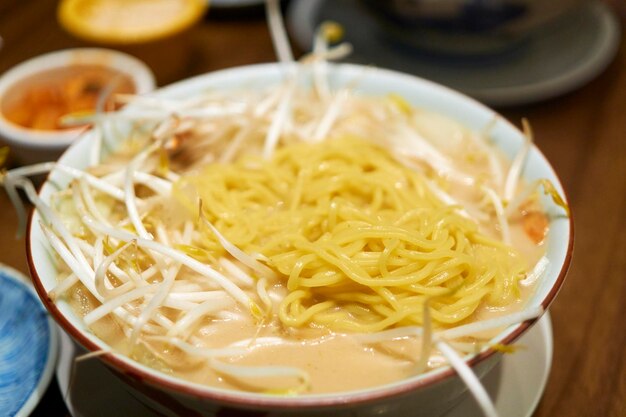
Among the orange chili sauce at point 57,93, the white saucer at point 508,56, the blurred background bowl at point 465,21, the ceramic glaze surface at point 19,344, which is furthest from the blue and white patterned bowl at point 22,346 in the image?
the blurred background bowl at point 465,21

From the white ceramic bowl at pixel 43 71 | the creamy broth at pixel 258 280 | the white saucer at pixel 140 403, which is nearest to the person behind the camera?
the creamy broth at pixel 258 280

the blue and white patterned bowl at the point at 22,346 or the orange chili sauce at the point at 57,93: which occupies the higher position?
the orange chili sauce at the point at 57,93

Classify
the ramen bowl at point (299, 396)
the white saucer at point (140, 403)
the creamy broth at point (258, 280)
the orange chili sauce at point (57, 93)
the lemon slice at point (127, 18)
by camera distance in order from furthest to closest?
1. the lemon slice at point (127, 18)
2. the orange chili sauce at point (57, 93)
3. the white saucer at point (140, 403)
4. the creamy broth at point (258, 280)
5. the ramen bowl at point (299, 396)

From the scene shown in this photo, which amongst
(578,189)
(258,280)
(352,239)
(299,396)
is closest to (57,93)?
(258,280)

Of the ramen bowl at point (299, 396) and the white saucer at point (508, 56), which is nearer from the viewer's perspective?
the ramen bowl at point (299, 396)

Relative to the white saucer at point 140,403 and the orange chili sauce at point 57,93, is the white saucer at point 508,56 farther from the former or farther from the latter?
the white saucer at point 140,403

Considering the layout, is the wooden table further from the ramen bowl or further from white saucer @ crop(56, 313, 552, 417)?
the ramen bowl

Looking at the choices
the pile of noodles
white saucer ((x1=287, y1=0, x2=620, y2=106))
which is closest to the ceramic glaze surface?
the pile of noodles

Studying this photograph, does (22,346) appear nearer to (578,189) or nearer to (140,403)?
(140,403)
